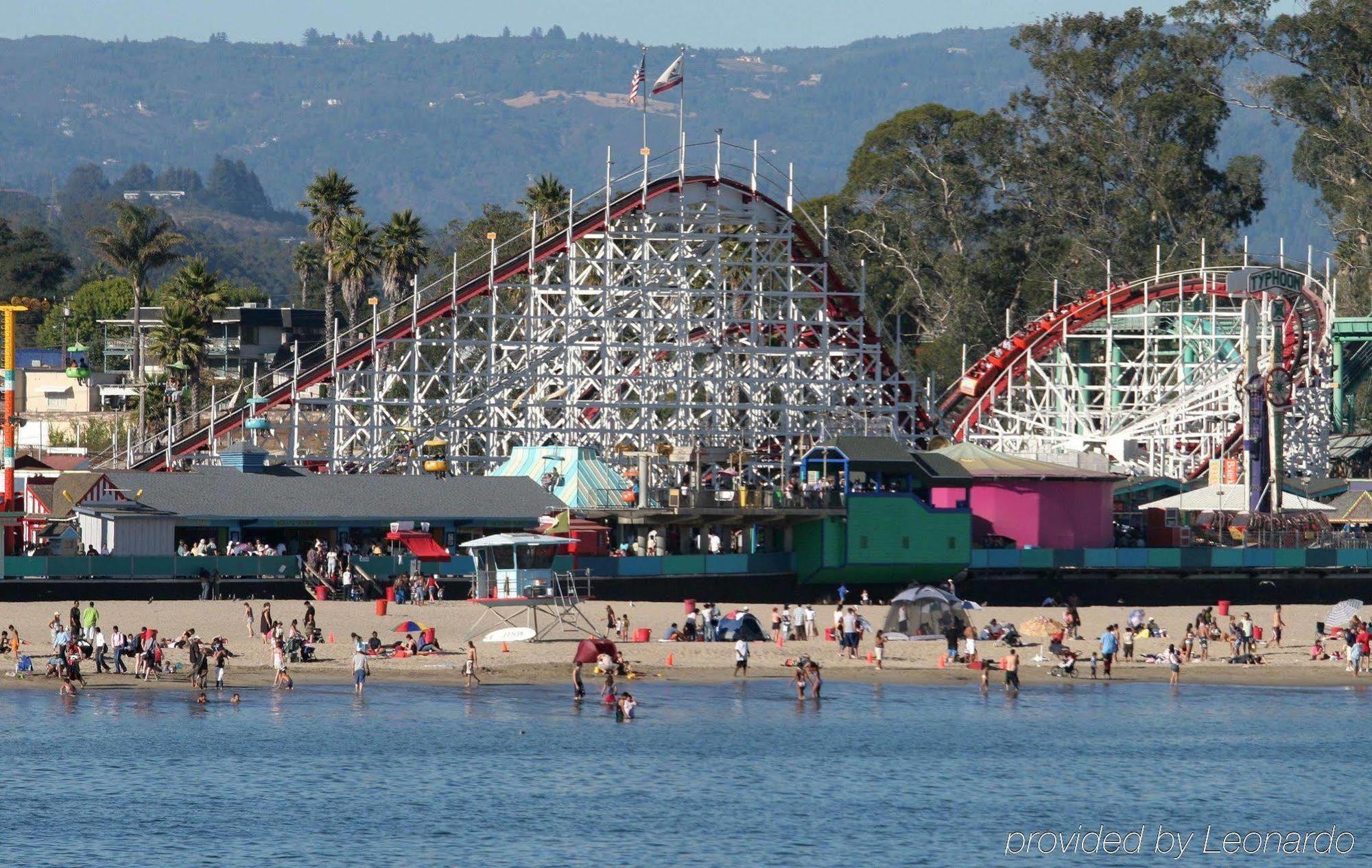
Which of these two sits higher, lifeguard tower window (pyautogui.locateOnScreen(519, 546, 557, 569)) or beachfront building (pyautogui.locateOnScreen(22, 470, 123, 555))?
beachfront building (pyautogui.locateOnScreen(22, 470, 123, 555))

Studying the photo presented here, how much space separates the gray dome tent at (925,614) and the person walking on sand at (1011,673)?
4.90 meters

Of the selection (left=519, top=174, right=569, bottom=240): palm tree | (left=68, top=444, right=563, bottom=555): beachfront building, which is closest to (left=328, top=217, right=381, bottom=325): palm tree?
(left=519, top=174, right=569, bottom=240): palm tree

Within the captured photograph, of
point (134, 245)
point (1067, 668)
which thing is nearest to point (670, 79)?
point (1067, 668)

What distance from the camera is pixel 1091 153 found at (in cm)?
12081

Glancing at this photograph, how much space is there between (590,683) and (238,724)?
29.4 feet

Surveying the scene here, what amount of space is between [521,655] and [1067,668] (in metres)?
12.5

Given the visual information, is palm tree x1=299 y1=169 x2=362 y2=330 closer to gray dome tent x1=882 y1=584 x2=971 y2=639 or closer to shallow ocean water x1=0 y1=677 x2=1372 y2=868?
gray dome tent x1=882 y1=584 x2=971 y2=639

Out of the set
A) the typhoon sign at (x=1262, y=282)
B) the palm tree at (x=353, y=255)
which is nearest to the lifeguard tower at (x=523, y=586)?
the palm tree at (x=353, y=255)

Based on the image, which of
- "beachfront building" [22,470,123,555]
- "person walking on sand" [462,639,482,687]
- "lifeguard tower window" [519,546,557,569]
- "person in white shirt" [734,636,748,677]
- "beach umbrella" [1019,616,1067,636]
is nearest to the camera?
"person walking on sand" [462,639,482,687]

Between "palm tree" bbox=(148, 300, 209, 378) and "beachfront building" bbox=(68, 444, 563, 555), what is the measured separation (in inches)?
637

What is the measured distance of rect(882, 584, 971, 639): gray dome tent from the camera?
52.4 meters

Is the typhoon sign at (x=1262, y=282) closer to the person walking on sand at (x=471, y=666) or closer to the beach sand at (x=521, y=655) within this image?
the beach sand at (x=521, y=655)

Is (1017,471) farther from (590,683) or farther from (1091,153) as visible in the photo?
(1091,153)

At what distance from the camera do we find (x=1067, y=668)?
4950cm
